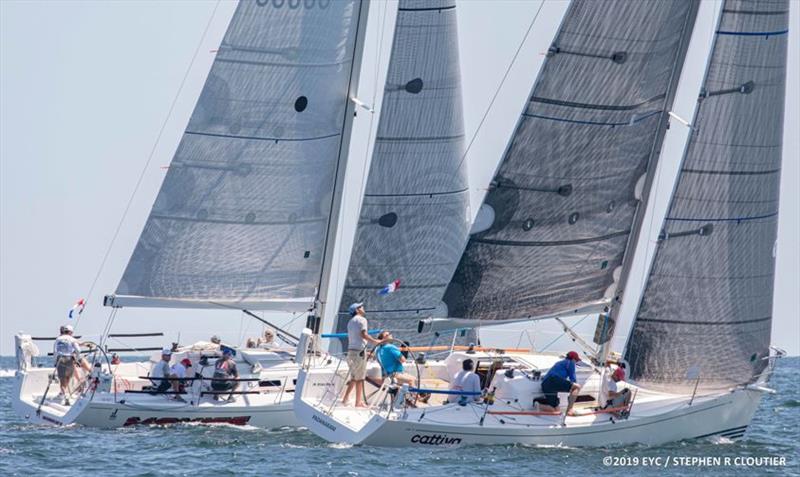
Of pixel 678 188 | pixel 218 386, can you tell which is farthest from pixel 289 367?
pixel 678 188

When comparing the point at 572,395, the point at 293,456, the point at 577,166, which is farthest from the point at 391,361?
the point at 577,166

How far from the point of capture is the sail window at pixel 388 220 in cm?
2850

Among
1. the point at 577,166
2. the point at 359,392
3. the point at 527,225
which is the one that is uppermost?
the point at 577,166

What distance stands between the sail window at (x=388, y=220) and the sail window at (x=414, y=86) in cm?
Answer: 237

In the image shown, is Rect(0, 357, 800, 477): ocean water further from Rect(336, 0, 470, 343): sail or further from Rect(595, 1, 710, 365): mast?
Rect(336, 0, 470, 343): sail

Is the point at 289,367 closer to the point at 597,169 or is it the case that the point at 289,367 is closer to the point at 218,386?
the point at 218,386

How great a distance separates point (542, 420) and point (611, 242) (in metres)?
4.23

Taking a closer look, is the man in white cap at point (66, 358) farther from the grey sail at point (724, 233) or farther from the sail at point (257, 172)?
the grey sail at point (724, 233)

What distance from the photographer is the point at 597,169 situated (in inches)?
961

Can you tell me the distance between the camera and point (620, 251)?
24547 millimetres

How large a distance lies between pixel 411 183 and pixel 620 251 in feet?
17.9

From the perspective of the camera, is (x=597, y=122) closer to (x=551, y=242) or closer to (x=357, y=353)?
(x=551, y=242)

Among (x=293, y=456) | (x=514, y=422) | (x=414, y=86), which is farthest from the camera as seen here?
(x=414, y=86)

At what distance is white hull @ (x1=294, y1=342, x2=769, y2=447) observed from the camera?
20.7 meters
